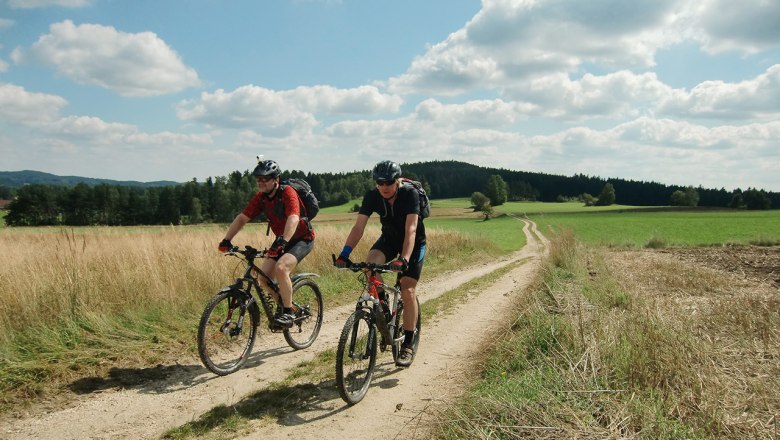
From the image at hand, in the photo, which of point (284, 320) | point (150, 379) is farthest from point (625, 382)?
point (150, 379)

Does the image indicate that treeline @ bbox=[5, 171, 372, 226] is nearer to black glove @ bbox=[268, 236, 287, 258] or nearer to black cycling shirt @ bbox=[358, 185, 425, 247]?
black glove @ bbox=[268, 236, 287, 258]

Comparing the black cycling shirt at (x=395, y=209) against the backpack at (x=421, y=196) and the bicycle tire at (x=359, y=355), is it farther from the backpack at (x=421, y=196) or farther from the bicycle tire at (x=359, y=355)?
the bicycle tire at (x=359, y=355)

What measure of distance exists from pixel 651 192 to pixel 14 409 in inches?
5862

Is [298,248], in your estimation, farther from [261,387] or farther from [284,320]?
[261,387]

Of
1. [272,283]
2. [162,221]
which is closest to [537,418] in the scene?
[272,283]

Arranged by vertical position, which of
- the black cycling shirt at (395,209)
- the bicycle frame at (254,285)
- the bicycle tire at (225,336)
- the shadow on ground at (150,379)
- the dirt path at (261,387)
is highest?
the black cycling shirt at (395,209)

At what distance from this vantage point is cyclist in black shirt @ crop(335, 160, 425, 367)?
543 cm

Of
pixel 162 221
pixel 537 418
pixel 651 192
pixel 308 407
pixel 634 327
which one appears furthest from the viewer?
pixel 651 192

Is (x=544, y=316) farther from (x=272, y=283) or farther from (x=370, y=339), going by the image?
(x=272, y=283)

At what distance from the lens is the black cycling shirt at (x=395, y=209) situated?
5641mm

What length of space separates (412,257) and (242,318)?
2383mm

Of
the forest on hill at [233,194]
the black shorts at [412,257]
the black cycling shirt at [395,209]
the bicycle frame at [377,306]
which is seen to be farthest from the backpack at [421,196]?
the forest on hill at [233,194]

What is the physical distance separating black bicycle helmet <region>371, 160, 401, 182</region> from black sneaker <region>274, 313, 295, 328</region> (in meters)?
2.46

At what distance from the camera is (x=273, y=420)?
14.8ft
